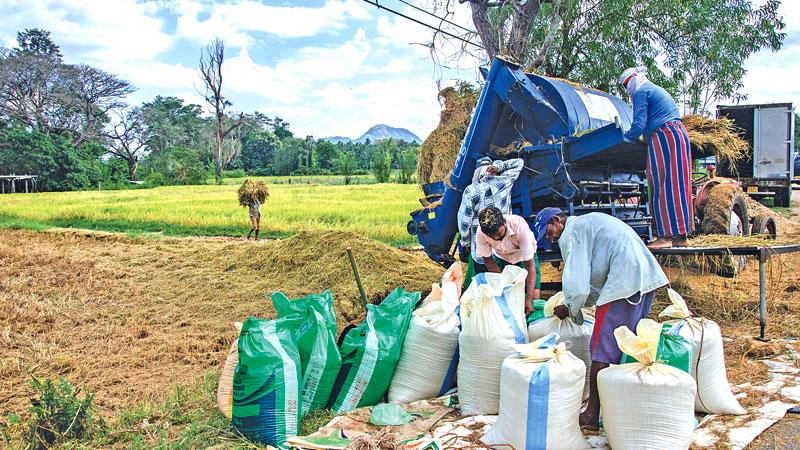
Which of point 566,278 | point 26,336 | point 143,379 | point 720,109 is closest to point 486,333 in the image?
point 566,278

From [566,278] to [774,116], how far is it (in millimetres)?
14195

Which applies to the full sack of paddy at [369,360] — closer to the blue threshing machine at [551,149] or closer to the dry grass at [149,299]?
the dry grass at [149,299]

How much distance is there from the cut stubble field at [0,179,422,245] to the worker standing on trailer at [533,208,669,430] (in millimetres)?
9072

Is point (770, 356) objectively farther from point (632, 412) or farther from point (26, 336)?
point (26, 336)

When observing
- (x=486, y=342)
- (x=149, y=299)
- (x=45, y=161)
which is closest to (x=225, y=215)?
(x=149, y=299)

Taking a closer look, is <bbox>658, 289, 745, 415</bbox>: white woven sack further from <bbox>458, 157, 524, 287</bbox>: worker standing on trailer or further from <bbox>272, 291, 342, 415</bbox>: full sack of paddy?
<bbox>458, 157, 524, 287</bbox>: worker standing on trailer

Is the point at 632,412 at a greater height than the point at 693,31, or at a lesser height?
lesser

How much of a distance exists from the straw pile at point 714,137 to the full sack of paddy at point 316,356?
4113 mm

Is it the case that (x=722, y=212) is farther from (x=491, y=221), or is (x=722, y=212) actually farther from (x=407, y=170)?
(x=407, y=170)

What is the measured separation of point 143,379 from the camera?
4605mm

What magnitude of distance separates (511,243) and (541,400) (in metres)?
1.93

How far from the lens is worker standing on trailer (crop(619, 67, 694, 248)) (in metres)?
5.17

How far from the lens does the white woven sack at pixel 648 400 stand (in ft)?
9.22

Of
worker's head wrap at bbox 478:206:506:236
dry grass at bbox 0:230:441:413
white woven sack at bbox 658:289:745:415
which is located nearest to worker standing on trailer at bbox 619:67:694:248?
worker's head wrap at bbox 478:206:506:236
